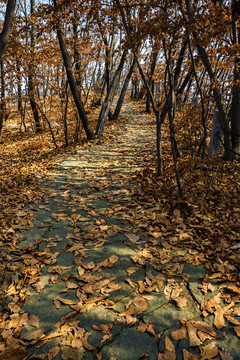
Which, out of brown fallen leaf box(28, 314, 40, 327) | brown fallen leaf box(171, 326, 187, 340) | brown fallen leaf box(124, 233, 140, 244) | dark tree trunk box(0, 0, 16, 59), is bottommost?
brown fallen leaf box(28, 314, 40, 327)

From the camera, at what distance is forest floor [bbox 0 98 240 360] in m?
1.99

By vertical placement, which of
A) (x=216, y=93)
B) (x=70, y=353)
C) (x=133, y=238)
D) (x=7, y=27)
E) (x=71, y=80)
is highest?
(x=7, y=27)

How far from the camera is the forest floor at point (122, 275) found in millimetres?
1989

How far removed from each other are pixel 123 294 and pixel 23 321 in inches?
42.8

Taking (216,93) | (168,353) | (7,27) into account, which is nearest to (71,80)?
(7,27)

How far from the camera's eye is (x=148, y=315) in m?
2.25

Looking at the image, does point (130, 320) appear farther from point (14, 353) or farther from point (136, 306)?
point (14, 353)

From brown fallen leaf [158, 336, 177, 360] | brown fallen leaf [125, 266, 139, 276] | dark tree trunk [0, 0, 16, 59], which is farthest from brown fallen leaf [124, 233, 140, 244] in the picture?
dark tree trunk [0, 0, 16, 59]

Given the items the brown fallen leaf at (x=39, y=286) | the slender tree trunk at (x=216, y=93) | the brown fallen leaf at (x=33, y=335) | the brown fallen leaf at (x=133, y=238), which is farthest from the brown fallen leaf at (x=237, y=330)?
the slender tree trunk at (x=216, y=93)

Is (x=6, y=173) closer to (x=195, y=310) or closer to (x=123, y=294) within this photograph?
(x=123, y=294)

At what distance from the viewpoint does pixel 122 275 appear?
277 centimetres

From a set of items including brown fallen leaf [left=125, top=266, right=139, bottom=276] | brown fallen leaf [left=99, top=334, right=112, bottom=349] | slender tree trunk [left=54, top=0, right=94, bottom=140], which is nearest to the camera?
brown fallen leaf [left=99, top=334, right=112, bottom=349]

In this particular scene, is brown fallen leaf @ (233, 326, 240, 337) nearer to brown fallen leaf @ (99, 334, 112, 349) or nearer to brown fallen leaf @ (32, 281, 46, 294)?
brown fallen leaf @ (99, 334, 112, 349)

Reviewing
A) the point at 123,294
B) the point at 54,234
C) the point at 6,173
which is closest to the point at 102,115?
the point at 6,173
